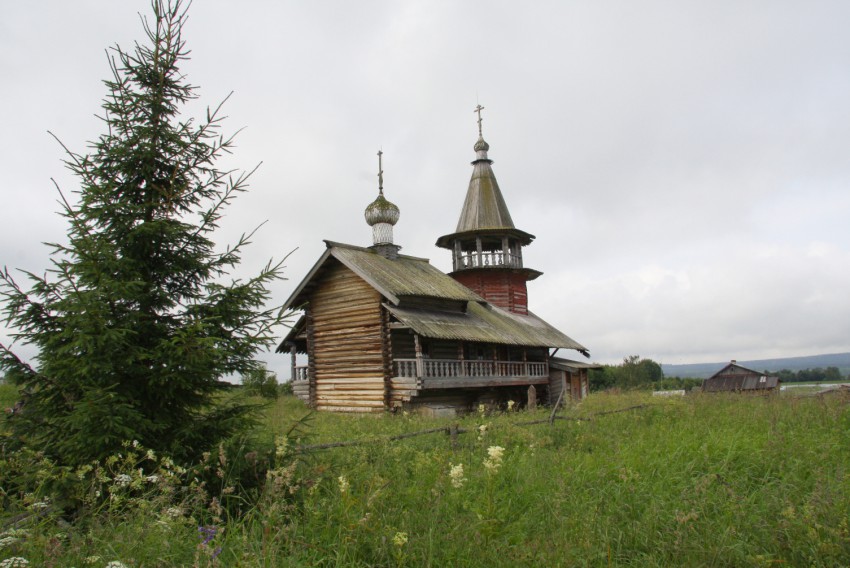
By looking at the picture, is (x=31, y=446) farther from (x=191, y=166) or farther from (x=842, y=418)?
(x=842, y=418)

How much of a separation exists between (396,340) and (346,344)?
2.01 metres

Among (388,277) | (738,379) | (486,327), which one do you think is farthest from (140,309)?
(738,379)

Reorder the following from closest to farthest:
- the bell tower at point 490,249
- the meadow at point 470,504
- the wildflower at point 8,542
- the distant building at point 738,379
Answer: the wildflower at point 8,542
the meadow at point 470,504
the bell tower at point 490,249
the distant building at point 738,379

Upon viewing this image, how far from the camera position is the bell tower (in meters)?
30.6

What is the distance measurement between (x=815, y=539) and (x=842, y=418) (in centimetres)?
694

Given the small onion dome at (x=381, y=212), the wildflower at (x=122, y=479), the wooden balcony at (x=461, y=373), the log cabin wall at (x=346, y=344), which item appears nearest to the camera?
the wildflower at (x=122, y=479)

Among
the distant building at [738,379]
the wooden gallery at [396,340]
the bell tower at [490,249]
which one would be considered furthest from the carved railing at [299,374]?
the distant building at [738,379]

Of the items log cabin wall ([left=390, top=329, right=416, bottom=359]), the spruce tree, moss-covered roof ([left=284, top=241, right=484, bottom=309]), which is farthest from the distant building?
the spruce tree

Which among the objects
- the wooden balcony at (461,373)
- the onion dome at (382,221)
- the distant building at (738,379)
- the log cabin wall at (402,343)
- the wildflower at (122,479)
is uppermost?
the onion dome at (382,221)

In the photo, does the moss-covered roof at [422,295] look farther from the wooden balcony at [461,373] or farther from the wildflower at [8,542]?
the wildflower at [8,542]

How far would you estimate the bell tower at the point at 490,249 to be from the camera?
30.6m

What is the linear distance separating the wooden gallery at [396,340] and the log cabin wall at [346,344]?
0.13ft

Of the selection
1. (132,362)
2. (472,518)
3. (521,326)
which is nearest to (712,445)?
(472,518)

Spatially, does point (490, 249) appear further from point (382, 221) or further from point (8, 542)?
point (8, 542)
